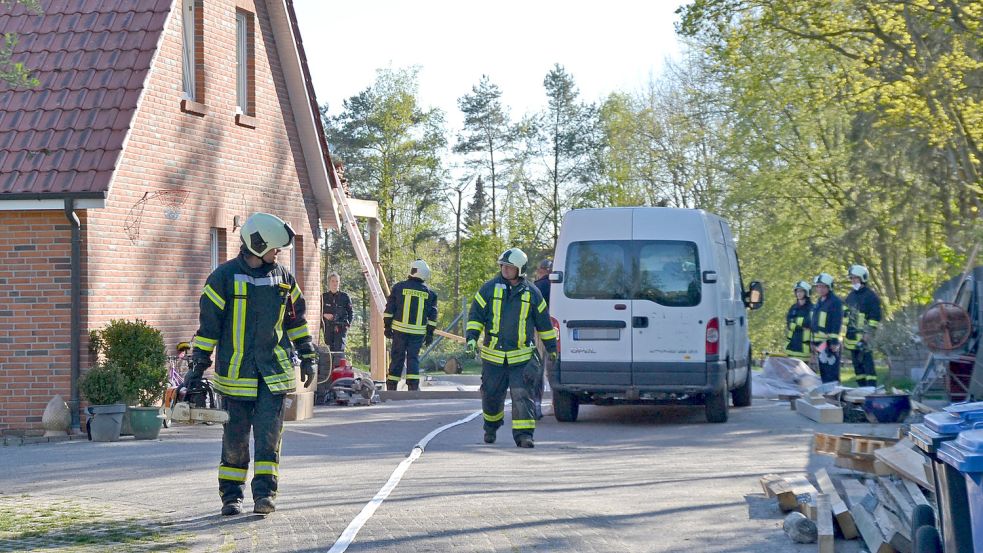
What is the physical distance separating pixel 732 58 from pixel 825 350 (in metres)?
5.06

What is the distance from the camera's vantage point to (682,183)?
2052 inches

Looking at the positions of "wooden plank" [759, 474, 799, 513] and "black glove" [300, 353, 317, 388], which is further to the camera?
"black glove" [300, 353, 317, 388]

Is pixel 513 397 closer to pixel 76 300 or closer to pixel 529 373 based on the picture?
pixel 529 373

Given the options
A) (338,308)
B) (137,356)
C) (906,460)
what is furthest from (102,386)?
(906,460)

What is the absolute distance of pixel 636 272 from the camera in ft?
49.7

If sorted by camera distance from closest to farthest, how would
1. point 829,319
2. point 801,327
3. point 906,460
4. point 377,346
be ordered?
point 906,460 < point 829,319 < point 801,327 < point 377,346

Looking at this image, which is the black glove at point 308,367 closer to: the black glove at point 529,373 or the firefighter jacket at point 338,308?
the black glove at point 529,373

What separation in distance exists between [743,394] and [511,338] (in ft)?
20.2

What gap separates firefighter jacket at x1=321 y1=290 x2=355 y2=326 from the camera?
72.6 feet

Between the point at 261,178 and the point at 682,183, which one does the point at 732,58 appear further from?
the point at 682,183

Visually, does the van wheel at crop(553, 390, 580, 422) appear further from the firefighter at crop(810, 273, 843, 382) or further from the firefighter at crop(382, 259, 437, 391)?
the firefighter at crop(810, 273, 843, 382)

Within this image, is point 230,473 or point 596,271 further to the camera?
point 596,271

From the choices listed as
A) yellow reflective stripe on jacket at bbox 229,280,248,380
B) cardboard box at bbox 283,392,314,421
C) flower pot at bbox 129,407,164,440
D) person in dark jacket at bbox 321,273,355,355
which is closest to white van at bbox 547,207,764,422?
cardboard box at bbox 283,392,314,421

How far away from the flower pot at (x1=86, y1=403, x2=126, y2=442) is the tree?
175 ft
